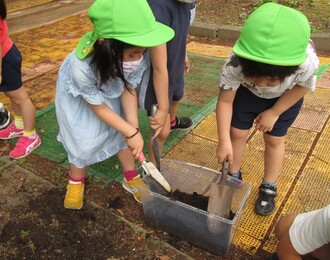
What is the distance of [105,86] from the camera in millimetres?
1638

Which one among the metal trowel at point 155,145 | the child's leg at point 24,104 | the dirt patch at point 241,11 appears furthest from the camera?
the dirt patch at point 241,11

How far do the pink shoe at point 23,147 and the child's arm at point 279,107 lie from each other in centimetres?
160

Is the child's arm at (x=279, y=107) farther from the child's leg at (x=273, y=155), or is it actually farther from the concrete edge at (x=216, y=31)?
the concrete edge at (x=216, y=31)

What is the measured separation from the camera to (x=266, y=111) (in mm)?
1729

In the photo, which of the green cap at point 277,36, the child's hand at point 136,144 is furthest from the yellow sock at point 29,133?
the green cap at point 277,36

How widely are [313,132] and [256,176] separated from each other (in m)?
0.69

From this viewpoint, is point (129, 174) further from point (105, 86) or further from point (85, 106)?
point (105, 86)

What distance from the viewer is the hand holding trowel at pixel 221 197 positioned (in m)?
1.63

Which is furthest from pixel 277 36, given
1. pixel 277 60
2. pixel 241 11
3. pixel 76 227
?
pixel 241 11

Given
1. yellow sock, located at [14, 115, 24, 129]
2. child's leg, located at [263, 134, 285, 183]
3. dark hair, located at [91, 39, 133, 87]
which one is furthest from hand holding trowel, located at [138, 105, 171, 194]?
yellow sock, located at [14, 115, 24, 129]

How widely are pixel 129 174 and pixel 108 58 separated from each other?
0.88 metres

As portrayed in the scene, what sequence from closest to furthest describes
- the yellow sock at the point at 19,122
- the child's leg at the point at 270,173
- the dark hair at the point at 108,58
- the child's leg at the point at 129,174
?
1. the dark hair at the point at 108,58
2. the child's leg at the point at 270,173
3. the child's leg at the point at 129,174
4. the yellow sock at the point at 19,122

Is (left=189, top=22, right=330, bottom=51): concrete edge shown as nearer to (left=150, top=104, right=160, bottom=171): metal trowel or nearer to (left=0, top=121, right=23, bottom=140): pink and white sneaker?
(left=0, top=121, right=23, bottom=140): pink and white sneaker

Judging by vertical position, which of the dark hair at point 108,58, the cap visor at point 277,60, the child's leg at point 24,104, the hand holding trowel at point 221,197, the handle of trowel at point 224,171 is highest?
the cap visor at point 277,60
